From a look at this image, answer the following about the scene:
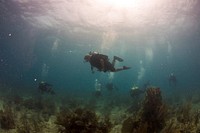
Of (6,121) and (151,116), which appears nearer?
(151,116)

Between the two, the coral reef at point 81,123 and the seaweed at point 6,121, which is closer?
the coral reef at point 81,123

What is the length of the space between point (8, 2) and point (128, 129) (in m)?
23.7

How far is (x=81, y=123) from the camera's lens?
25.4 feet

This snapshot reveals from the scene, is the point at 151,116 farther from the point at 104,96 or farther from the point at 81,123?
the point at 104,96

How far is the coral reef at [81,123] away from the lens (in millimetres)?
7715

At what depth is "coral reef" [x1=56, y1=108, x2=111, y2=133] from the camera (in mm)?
7715

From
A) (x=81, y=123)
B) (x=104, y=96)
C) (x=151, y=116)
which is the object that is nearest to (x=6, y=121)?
(x=81, y=123)

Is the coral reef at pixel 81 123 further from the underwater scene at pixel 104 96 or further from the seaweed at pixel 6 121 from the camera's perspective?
the seaweed at pixel 6 121

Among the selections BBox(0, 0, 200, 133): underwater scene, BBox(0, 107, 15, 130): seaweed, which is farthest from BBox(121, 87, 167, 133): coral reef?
BBox(0, 107, 15, 130): seaweed

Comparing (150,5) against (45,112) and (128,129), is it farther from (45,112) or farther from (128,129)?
(128,129)

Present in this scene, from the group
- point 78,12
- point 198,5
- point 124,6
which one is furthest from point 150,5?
point 78,12

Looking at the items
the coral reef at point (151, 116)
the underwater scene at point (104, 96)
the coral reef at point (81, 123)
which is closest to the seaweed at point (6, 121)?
the underwater scene at point (104, 96)

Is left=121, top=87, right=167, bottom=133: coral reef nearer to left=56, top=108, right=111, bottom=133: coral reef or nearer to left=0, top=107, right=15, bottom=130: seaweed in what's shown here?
left=56, top=108, right=111, bottom=133: coral reef

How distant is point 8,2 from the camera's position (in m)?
28.1
